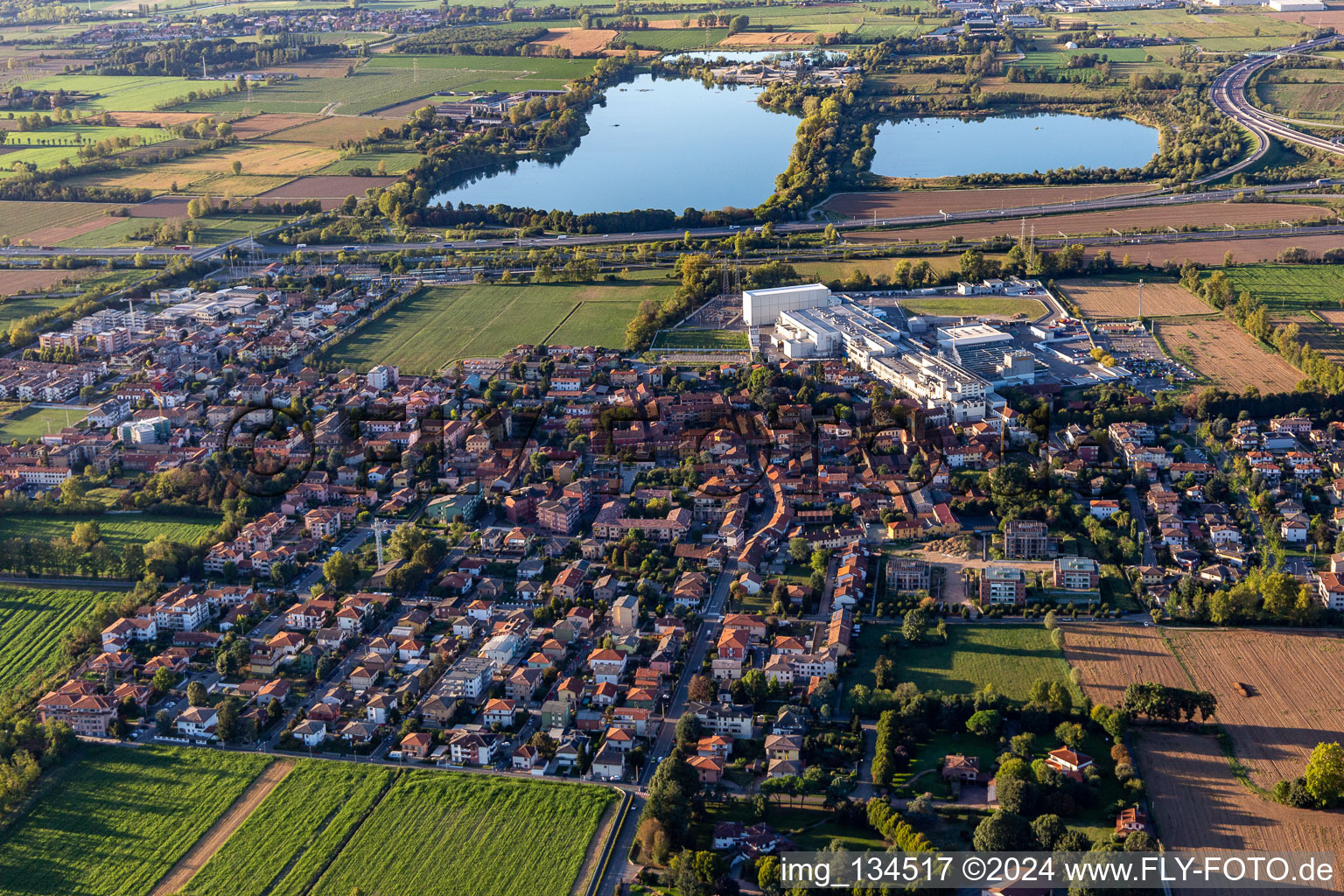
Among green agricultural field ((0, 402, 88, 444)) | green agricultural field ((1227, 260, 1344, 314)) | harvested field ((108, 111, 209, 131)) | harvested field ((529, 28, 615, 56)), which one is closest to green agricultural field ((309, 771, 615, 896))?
green agricultural field ((0, 402, 88, 444))

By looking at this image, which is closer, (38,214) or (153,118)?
(38,214)

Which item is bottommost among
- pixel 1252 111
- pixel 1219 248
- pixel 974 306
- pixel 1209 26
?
pixel 974 306

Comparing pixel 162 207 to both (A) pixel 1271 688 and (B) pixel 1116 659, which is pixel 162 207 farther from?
(A) pixel 1271 688

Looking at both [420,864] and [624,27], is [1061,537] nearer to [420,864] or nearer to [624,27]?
[420,864]

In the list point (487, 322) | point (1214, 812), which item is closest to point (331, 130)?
point (487, 322)

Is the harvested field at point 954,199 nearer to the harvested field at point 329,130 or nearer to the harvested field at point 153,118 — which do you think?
the harvested field at point 329,130
